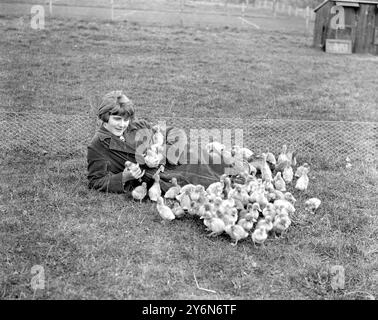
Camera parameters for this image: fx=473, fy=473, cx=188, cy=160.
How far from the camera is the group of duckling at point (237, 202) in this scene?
15.4ft

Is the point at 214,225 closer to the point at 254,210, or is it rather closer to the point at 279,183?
the point at 254,210

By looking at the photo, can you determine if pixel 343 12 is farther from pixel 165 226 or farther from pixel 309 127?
pixel 165 226

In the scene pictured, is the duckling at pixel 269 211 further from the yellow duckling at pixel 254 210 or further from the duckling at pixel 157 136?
the duckling at pixel 157 136

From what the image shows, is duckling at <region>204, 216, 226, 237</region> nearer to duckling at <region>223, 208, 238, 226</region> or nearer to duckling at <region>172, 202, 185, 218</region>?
duckling at <region>223, 208, 238, 226</region>

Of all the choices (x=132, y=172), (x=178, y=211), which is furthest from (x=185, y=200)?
(x=132, y=172)

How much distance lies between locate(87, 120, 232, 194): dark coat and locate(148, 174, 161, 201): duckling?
0.16 meters

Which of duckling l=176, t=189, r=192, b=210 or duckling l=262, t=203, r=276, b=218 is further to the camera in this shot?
duckling l=176, t=189, r=192, b=210

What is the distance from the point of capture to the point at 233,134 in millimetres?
7707

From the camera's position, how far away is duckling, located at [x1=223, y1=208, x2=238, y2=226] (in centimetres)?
470

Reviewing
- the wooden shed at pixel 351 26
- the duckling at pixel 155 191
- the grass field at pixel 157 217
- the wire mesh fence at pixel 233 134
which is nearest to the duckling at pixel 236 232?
the grass field at pixel 157 217

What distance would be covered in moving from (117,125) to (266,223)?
202 centimetres

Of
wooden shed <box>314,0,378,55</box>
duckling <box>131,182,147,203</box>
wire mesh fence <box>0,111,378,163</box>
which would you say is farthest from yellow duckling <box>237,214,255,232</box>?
wooden shed <box>314,0,378,55</box>

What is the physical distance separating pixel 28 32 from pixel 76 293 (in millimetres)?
11844

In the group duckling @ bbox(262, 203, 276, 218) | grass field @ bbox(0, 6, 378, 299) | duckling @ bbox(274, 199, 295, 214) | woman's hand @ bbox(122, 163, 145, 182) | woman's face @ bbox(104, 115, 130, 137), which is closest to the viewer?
grass field @ bbox(0, 6, 378, 299)
